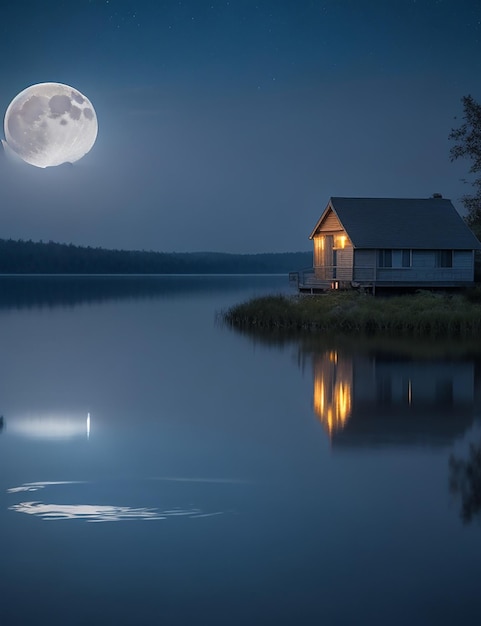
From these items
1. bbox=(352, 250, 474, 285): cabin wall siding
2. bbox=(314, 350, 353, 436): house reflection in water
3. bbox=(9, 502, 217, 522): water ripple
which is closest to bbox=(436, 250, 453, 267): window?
bbox=(352, 250, 474, 285): cabin wall siding

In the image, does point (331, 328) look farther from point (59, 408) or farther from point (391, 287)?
point (59, 408)

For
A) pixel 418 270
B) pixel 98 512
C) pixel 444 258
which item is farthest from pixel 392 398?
pixel 444 258

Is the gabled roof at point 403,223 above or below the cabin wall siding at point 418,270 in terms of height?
above

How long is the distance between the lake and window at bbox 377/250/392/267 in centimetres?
1994

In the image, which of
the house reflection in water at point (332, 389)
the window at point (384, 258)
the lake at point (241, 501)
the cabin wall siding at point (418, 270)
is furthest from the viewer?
the window at point (384, 258)

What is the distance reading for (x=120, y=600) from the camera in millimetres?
7301

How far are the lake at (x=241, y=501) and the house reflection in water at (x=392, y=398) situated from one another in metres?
0.09

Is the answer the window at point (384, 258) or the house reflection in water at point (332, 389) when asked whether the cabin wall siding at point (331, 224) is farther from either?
the house reflection in water at point (332, 389)

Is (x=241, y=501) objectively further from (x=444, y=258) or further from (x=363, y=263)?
(x=444, y=258)

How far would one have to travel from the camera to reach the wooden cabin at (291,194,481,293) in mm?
42531

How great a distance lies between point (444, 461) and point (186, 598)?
20.9 ft

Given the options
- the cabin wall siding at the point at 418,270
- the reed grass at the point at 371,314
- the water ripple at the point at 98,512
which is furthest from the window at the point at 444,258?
the water ripple at the point at 98,512

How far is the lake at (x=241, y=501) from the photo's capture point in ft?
24.2

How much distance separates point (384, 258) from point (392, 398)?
25106 millimetres
